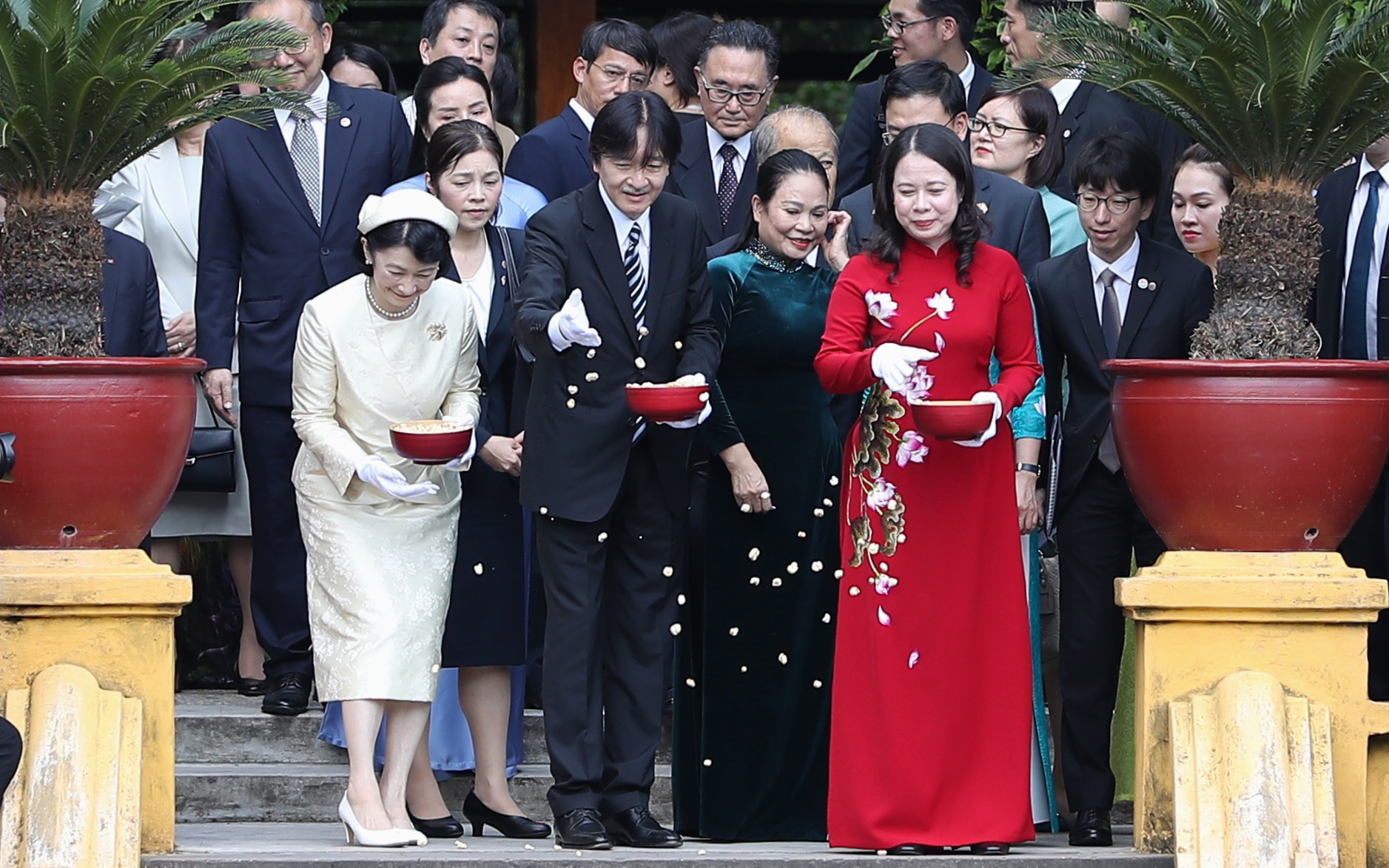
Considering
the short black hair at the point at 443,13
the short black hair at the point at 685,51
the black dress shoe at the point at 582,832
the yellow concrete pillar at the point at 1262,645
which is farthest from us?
the short black hair at the point at 685,51

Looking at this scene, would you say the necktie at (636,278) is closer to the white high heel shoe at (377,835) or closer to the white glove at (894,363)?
the white glove at (894,363)

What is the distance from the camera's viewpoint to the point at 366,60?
8234 millimetres

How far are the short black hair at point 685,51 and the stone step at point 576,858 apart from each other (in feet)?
11.7

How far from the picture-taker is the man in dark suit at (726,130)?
734 cm

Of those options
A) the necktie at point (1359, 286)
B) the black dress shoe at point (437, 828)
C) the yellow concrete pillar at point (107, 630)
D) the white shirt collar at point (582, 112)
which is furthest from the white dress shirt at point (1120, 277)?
the yellow concrete pillar at point (107, 630)

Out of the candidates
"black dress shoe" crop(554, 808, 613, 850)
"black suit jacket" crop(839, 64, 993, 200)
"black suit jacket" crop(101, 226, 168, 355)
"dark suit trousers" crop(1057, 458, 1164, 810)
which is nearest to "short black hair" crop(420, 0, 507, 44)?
"black suit jacket" crop(839, 64, 993, 200)

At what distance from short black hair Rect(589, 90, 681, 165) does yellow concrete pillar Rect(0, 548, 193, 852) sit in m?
1.63

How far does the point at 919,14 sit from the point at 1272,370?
293 cm

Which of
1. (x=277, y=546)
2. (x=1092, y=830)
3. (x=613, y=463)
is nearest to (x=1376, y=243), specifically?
(x=1092, y=830)

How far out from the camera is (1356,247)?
21.0 ft

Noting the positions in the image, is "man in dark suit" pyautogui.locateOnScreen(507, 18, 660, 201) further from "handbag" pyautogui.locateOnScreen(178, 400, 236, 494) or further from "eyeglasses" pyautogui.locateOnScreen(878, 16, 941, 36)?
"handbag" pyautogui.locateOnScreen(178, 400, 236, 494)

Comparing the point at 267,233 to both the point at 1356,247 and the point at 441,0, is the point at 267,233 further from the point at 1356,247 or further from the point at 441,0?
the point at 1356,247

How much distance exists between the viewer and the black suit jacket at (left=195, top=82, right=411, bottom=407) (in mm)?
7047

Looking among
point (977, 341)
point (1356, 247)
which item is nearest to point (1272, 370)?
point (977, 341)
